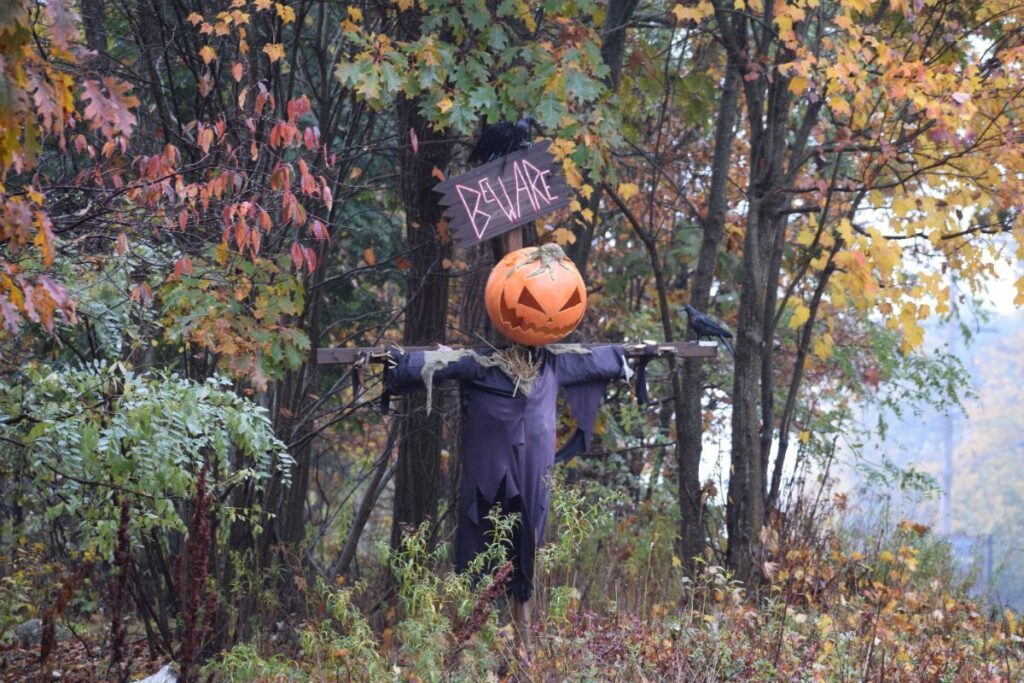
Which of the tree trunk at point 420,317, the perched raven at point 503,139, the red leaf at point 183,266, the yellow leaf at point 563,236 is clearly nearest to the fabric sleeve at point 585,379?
the perched raven at point 503,139

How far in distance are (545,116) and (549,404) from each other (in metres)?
1.77

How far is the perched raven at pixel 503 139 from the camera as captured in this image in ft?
20.2

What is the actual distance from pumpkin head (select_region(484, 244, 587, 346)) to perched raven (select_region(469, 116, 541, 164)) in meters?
0.73

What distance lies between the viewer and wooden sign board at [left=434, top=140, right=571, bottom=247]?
5.88 m

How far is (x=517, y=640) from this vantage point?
539 centimetres

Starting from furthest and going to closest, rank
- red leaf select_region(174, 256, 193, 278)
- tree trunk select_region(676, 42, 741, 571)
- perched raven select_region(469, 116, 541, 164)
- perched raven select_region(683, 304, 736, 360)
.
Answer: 1. tree trunk select_region(676, 42, 741, 571)
2. perched raven select_region(683, 304, 736, 360)
3. perched raven select_region(469, 116, 541, 164)
4. red leaf select_region(174, 256, 193, 278)

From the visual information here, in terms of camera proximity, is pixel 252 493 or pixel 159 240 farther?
pixel 252 493

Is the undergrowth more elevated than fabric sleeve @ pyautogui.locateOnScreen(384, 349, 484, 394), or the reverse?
fabric sleeve @ pyautogui.locateOnScreen(384, 349, 484, 394)

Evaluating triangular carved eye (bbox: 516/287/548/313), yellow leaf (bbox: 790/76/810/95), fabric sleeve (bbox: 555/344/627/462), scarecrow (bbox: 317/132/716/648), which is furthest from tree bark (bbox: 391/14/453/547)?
yellow leaf (bbox: 790/76/810/95)

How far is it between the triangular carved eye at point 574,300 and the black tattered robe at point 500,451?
0.43 metres

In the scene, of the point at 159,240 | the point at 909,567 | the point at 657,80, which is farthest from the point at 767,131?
the point at 159,240

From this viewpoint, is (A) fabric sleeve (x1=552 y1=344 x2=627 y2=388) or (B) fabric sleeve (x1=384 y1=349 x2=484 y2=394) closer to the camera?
(B) fabric sleeve (x1=384 y1=349 x2=484 y2=394)

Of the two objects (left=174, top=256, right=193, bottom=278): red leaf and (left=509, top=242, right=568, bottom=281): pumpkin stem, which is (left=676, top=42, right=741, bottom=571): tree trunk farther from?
(left=174, top=256, right=193, bottom=278): red leaf

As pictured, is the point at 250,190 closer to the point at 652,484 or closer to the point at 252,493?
the point at 252,493
